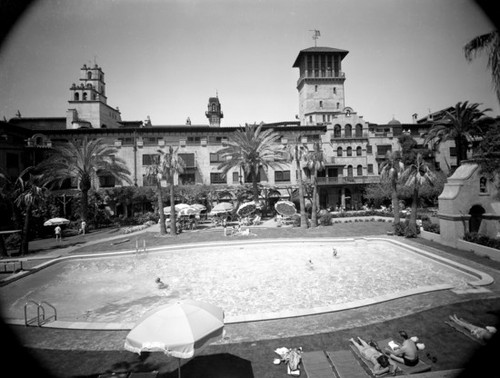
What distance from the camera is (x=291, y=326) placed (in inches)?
342

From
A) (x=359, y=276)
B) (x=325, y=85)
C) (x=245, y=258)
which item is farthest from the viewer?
(x=325, y=85)

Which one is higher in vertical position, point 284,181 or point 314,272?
point 284,181

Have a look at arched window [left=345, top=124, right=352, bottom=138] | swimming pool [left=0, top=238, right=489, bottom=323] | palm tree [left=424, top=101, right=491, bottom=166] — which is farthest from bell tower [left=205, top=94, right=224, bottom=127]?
swimming pool [left=0, top=238, right=489, bottom=323]

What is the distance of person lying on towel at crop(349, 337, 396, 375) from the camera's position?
240 inches

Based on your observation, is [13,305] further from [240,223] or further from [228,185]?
[228,185]

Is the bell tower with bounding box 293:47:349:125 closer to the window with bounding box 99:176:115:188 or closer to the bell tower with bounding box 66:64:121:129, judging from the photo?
the window with bounding box 99:176:115:188

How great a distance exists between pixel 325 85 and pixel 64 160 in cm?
5041

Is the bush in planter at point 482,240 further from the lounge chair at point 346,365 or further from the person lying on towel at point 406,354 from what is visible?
the lounge chair at point 346,365

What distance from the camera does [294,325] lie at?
28.7 feet

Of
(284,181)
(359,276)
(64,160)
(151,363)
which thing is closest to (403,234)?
(359,276)

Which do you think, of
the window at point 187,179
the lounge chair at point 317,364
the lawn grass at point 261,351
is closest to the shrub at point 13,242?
the lawn grass at point 261,351

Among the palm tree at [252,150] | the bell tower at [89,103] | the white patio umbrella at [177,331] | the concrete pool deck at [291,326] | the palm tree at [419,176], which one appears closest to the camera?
the white patio umbrella at [177,331]

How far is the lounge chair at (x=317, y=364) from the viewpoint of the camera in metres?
6.12

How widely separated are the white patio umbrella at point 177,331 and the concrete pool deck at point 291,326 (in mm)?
2517
